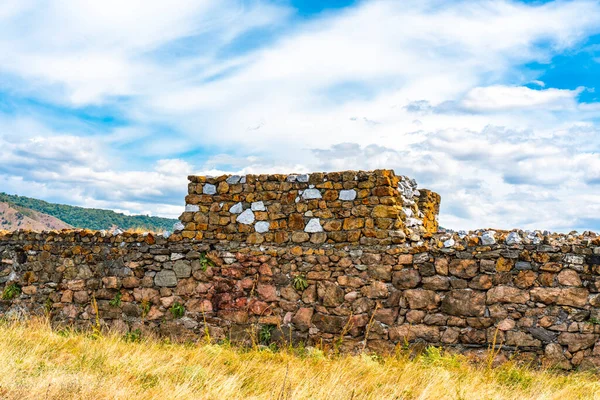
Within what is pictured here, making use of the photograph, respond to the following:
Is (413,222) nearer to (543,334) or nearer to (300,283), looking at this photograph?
(300,283)

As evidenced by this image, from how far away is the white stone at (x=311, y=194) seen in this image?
30.7 ft

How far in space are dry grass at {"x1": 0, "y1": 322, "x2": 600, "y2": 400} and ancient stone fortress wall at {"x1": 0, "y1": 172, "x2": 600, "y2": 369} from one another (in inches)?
18.6

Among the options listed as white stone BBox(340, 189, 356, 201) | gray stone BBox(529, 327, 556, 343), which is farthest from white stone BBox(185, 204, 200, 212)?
gray stone BBox(529, 327, 556, 343)

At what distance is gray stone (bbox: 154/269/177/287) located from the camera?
10.1 metres

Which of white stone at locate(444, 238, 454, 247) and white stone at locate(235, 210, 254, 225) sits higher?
white stone at locate(235, 210, 254, 225)

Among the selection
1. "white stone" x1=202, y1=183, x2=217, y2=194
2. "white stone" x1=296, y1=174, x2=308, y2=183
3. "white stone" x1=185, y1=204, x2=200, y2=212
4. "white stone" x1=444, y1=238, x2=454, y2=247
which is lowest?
"white stone" x1=444, y1=238, x2=454, y2=247

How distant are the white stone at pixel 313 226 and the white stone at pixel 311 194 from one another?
37 centimetres

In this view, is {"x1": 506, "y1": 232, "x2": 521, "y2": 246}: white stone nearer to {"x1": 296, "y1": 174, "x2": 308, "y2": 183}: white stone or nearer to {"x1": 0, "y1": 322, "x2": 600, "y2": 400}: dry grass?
{"x1": 0, "y1": 322, "x2": 600, "y2": 400}: dry grass

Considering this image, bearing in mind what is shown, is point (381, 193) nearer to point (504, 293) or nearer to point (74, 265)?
point (504, 293)

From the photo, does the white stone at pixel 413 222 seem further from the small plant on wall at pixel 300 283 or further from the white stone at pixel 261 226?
the white stone at pixel 261 226

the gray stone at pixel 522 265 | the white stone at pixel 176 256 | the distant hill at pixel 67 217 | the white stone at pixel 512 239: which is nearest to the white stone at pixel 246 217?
the white stone at pixel 176 256

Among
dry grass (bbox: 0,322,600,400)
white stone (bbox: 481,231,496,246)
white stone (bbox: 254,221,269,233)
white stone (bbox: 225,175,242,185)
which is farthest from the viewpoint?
white stone (bbox: 225,175,242,185)

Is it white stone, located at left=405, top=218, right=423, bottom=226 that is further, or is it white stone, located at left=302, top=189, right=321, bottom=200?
white stone, located at left=302, top=189, right=321, bottom=200

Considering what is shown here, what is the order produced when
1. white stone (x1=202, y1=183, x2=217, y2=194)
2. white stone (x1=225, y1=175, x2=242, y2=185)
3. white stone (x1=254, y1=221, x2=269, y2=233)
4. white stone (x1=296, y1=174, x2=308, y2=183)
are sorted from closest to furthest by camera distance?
white stone (x1=296, y1=174, x2=308, y2=183)
white stone (x1=254, y1=221, x2=269, y2=233)
white stone (x1=225, y1=175, x2=242, y2=185)
white stone (x1=202, y1=183, x2=217, y2=194)
